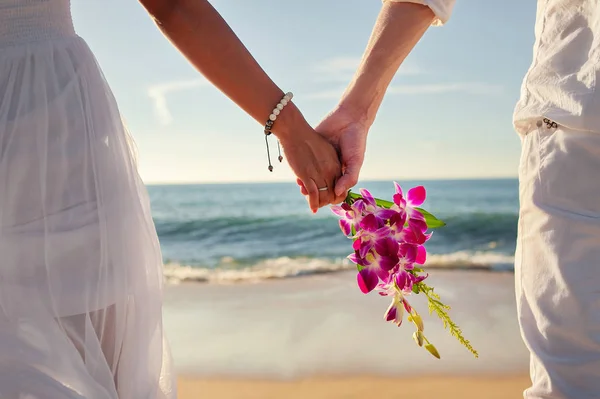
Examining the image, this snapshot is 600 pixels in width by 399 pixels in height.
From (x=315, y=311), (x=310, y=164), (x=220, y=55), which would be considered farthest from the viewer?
(x=315, y=311)

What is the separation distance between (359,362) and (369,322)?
2.91 feet

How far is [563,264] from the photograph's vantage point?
1348 mm

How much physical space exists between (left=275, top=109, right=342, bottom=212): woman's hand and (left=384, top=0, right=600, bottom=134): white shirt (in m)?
0.68

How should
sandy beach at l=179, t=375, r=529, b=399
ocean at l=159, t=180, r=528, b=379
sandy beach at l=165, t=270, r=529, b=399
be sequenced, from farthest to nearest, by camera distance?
ocean at l=159, t=180, r=528, b=379 < sandy beach at l=165, t=270, r=529, b=399 < sandy beach at l=179, t=375, r=529, b=399

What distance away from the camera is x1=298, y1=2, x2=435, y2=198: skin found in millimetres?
2160

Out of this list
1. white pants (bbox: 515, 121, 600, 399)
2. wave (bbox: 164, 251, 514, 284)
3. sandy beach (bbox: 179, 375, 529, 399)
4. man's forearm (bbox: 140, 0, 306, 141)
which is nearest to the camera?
white pants (bbox: 515, 121, 600, 399)

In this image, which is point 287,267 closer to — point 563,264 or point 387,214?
point 387,214

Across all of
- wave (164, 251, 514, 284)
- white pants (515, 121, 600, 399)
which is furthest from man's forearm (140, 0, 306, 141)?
wave (164, 251, 514, 284)

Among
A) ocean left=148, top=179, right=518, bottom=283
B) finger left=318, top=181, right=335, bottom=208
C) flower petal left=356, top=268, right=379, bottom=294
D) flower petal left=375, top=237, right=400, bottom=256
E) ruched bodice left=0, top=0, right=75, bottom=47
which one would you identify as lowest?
ocean left=148, top=179, right=518, bottom=283

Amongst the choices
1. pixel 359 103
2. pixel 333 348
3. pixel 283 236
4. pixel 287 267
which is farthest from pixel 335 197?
pixel 283 236

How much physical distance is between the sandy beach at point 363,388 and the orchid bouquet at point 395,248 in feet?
6.93

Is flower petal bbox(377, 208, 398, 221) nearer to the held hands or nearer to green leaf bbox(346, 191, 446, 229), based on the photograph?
green leaf bbox(346, 191, 446, 229)

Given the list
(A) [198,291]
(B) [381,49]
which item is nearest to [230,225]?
(A) [198,291]

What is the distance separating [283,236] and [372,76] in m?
12.0
